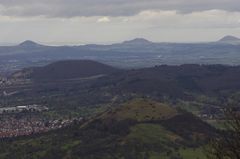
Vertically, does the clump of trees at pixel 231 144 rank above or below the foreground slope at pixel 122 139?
above

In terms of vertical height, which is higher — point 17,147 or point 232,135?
point 232,135

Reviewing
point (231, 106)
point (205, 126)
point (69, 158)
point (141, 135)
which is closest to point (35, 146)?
point (69, 158)

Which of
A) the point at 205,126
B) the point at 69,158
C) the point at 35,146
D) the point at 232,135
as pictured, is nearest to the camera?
the point at 232,135

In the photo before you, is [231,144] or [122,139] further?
[122,139]

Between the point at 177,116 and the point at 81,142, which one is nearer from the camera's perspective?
the point at 81,142

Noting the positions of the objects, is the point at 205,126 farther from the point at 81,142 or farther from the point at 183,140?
the point at 81,142

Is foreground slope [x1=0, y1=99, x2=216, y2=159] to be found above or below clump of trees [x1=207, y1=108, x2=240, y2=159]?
below

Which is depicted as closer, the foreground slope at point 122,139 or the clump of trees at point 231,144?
the clump of trees at point 231,144

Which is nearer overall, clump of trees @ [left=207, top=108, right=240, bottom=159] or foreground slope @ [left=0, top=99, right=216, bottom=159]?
clump of trees @ [left=207, top=108, right=240, bottom=159]
